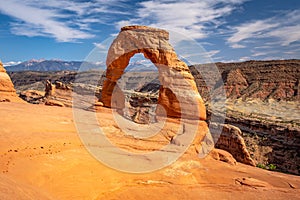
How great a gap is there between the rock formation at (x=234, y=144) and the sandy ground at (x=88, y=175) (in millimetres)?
5243

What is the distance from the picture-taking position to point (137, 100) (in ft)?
123

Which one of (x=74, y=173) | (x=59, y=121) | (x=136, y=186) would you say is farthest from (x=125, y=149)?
(x=59, y=121)

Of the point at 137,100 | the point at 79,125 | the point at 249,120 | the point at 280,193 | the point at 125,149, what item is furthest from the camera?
→ the point at 137,100

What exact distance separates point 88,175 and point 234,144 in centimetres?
1136

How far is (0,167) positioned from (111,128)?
5832mm

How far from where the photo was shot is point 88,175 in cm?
683

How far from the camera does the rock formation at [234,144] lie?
15.4m

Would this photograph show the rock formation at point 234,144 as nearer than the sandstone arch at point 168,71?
No

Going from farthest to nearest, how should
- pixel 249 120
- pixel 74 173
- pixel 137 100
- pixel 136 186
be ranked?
pixel 137 100
pixel 249 120
pixel 136 186
pixel 74 173

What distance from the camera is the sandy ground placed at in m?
5.95

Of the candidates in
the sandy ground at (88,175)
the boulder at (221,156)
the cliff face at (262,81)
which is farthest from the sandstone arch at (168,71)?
the cliff face at (262,81)

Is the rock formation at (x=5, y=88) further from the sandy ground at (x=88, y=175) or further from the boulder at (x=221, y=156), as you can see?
the boulder at (x=221, y=156)

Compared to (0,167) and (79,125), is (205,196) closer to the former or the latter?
(0,167)

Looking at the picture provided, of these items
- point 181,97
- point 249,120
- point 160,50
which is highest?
point 160,50
